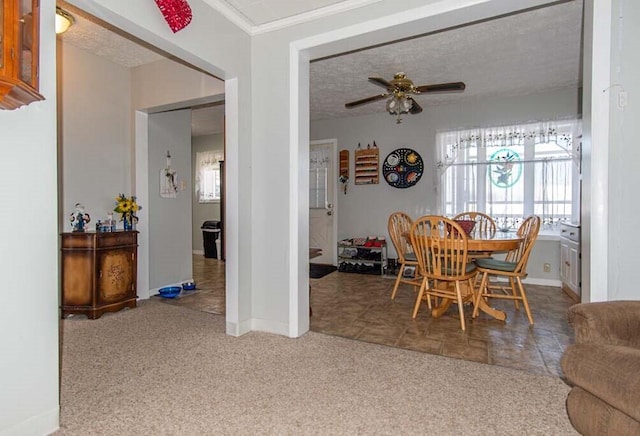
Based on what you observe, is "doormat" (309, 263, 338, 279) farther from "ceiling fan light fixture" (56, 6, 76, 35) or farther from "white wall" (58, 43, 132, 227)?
"ceiling fan light fixture" (56, 6, 76, 35)

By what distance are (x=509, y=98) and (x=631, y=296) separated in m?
3.70

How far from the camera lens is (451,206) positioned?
5082 mm

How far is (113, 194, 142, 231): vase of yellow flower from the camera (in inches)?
141

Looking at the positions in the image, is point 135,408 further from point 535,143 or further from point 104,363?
point 535,143

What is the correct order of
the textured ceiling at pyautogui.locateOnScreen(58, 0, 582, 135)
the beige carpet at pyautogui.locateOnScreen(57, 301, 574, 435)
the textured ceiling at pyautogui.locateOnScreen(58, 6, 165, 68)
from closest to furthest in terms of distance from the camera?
the beige carpet at pyautogui.locateOnScreen(57, 301, 574, 435) < the textured ceiling at pyautogui.locateOnScreen(58, 0, 582, 135) < the textured ceiling at pyautogui.locateOnScreen(58, 6, 165, 68)

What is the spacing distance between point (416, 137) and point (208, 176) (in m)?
4.39

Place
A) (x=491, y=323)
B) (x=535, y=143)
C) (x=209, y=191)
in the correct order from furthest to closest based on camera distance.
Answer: (x=209, y=191), (x=535, y=143), (x=491, y=323)

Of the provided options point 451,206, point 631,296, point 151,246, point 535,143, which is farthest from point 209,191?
point 631,296

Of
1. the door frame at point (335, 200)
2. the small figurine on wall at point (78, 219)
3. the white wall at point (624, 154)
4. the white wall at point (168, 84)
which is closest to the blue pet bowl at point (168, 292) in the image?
the small figurine on wall at point (78, 219)

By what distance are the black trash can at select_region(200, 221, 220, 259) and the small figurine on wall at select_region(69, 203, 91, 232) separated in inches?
141

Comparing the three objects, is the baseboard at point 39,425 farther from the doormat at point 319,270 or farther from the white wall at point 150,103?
the doormat at point 319,270

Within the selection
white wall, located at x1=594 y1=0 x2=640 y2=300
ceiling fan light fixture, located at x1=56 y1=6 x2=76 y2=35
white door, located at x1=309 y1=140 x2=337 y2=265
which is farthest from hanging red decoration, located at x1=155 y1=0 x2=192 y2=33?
white door, located at x1=309 y1=140 x2=337 y2=265

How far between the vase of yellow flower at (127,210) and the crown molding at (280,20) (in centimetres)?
213

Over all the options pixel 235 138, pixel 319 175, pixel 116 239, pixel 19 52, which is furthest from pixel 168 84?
pixel 319 175
